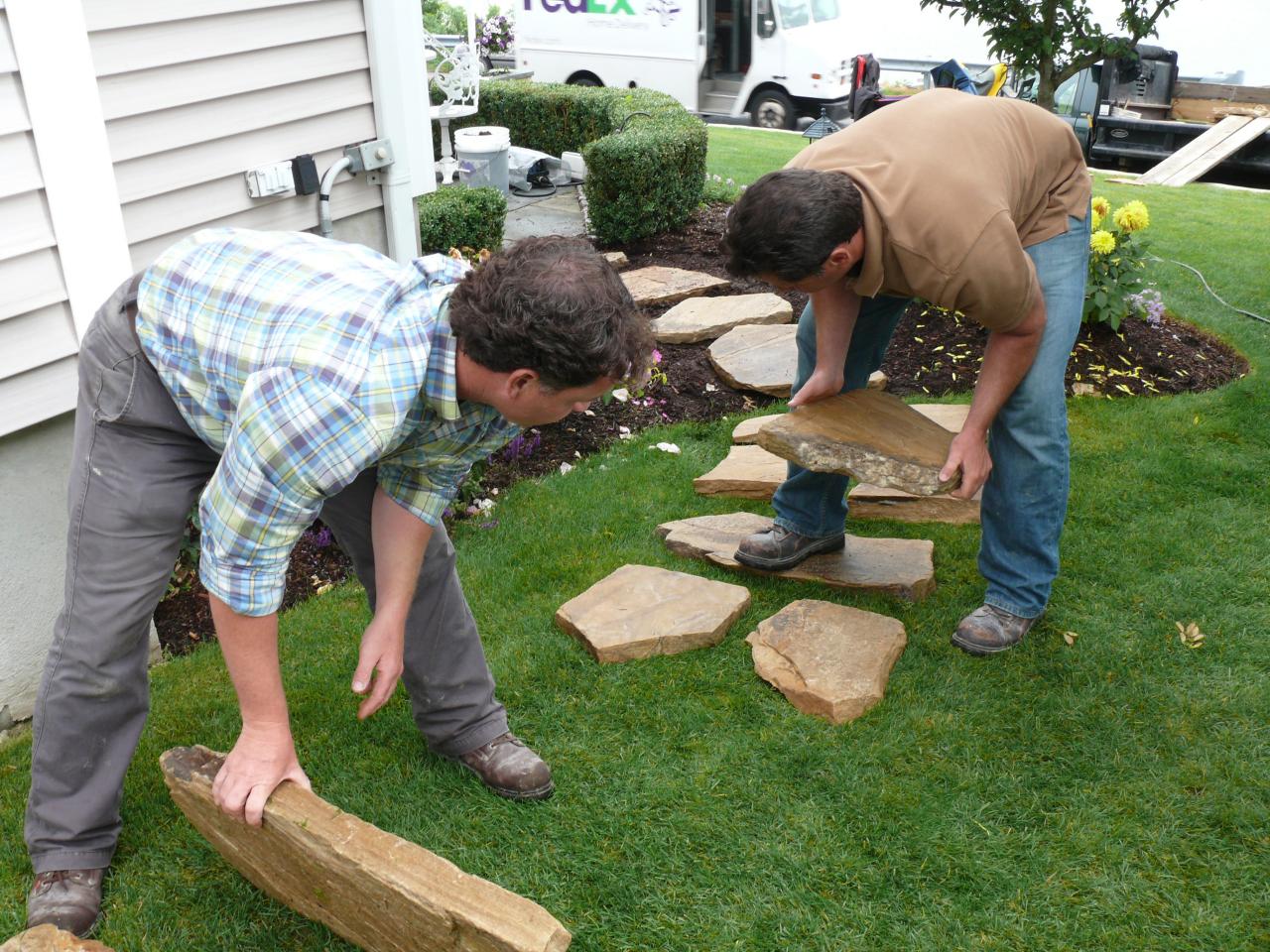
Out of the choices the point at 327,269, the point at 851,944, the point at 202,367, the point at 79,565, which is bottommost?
the point at 851,944

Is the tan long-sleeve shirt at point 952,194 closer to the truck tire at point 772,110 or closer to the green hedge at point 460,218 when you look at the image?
the green hedge at point 460,218

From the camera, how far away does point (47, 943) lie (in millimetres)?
1776

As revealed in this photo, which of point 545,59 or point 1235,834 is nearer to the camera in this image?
point 1235,834

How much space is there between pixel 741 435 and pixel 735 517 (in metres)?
0.80

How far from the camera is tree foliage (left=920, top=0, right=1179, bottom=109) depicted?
592 centimetres

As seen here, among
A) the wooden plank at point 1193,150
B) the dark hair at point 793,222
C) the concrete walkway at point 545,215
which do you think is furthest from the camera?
the wooden plank at point 1193,150

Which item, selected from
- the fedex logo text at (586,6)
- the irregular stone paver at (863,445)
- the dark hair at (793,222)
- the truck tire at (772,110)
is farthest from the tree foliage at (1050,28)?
the fedex logo text at (586,6)

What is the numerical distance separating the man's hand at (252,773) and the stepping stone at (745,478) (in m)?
2.49

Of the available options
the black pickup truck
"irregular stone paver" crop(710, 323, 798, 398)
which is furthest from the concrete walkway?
the black pickup truck

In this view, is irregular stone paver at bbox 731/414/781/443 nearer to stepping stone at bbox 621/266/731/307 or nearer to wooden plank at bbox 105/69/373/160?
stepping stone at bbox 621/266/731/307

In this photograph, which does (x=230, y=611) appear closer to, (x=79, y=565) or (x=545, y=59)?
(x=79, y=565)

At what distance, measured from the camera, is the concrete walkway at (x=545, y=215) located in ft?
25.5

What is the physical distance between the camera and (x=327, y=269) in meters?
1.91

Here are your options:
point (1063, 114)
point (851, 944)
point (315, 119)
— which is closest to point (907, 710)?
point (851, 944)
